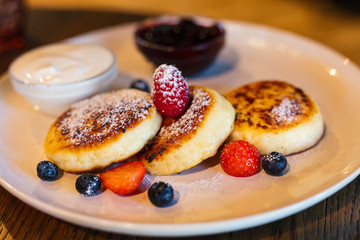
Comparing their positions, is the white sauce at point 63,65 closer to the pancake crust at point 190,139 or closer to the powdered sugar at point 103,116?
the powdered sugar at point 103,116

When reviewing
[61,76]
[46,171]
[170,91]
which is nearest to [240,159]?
[170,91]

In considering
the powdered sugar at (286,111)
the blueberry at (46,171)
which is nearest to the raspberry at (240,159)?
the powdered sugar at (286,111)

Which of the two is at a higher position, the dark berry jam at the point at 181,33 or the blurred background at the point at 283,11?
the dark berry jam at the point at 181,33

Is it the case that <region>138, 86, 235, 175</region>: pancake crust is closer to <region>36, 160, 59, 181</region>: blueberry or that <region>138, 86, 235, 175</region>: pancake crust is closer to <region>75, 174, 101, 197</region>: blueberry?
<region>75, 174, 101, 197</region>: blueberry

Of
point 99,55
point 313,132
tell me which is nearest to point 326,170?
point 313,132

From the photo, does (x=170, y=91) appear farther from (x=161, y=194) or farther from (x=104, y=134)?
(x=161, y=194)

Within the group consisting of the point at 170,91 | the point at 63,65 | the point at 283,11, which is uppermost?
the point at 170,91
